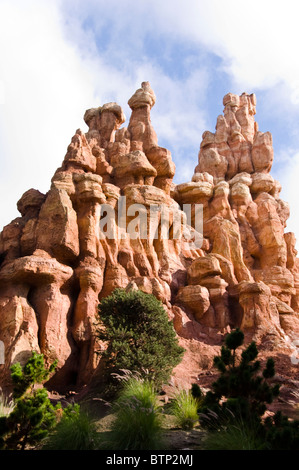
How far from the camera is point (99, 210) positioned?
94.1 feet

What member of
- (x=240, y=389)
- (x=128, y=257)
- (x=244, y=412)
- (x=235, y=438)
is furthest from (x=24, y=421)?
(x=128, y=257)

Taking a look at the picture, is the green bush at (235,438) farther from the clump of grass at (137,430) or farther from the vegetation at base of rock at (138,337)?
the vegetation at base of rock at (138,337)

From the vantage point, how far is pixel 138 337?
19094 millimetres

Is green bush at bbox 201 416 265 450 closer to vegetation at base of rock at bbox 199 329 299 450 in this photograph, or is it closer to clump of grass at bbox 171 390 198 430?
vegetation at base of rock at bbox 199 329 299 450

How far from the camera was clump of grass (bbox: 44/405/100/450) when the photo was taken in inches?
432

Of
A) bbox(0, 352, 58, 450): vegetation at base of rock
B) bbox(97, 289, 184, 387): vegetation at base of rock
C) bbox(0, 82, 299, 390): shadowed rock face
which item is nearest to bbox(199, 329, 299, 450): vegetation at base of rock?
bbox(0, 352, 58, 450): vegetation at base of rock

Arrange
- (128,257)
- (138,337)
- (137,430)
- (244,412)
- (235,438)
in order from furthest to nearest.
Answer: (128,257) → (138,337) → (137,430) → (244,412) → (235,438)

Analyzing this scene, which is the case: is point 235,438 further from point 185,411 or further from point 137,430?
point 185,411

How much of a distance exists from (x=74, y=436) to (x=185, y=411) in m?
4.41

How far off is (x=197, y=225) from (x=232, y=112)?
25.5 m

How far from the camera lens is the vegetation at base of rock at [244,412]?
32.0 feet

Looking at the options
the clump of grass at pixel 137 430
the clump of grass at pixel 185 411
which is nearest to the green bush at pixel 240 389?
the clump of grass at pixel 137 430

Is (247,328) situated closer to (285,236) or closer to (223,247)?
(223,247)
